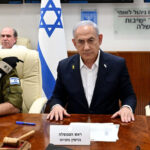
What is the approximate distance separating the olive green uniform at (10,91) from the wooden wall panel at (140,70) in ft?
8.39

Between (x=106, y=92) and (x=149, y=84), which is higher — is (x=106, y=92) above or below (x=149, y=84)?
above

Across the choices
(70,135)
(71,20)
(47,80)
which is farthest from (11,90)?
(71,20)

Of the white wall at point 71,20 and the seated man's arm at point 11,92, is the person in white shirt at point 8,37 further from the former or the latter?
the seated man's arm at point 11,92

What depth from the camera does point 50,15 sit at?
3783 millimetres

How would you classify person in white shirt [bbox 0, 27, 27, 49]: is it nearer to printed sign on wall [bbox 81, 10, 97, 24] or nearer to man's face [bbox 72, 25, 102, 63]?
printed sign on wall [bbox 81, 10, 97, 24]

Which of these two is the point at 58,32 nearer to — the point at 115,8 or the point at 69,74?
the point at 115,8

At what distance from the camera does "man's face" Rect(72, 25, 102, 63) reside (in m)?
2.07

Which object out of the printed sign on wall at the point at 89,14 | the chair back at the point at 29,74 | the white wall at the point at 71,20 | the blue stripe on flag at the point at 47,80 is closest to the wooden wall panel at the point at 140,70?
the white wall at the point at 71,20

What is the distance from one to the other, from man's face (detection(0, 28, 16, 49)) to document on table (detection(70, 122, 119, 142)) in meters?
2.94

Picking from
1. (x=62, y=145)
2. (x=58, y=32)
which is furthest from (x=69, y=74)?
(x=58, y=32)

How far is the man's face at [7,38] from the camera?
420cm

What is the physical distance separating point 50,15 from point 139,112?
6.97 feet

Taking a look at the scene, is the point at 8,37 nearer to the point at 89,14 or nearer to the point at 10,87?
the point at 89,14

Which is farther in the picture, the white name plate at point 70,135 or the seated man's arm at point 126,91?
the seated man's arm at point 126,91
